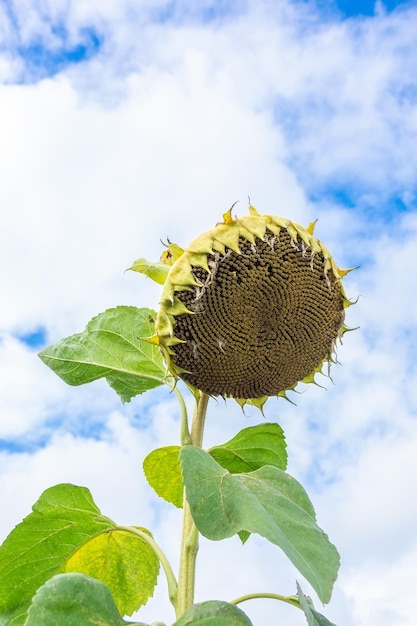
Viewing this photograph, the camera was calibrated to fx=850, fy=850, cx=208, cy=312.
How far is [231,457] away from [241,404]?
0.96 feet

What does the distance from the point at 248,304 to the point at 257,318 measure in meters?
0.07

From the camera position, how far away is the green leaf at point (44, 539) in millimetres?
3457

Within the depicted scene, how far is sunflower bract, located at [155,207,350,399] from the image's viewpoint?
2.86 m

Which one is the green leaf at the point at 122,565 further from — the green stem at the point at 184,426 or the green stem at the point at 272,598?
the green stem at the point at 272,598

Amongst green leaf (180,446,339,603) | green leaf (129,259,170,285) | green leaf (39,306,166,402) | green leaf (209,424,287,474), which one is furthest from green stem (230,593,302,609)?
green leaf (129,259,170,285)

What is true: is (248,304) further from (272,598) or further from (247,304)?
(272,598)

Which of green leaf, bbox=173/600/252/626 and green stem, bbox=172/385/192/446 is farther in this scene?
green stem, bbox=172/385/192/446

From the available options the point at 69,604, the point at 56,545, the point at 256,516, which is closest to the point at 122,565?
the point at 56,545

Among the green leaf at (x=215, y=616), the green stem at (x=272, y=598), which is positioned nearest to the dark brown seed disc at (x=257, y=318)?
the green stem at (x=272, y=598)

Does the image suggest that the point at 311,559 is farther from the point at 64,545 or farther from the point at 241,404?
the point at 64,545

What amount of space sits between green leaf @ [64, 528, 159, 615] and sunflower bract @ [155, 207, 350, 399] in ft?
2.86

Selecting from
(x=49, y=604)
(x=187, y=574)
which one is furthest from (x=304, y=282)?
(x=49, y=604)

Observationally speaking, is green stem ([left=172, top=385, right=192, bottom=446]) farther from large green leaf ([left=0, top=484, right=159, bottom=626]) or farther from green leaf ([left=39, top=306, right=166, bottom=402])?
large green leaf ([left=0, top=484, right=159, bottom=626])

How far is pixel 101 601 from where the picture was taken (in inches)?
101
